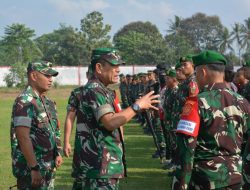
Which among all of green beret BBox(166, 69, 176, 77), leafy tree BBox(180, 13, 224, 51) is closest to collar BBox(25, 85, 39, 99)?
green beret BBox(166, 69, 176, 77)

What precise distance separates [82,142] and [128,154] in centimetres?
712

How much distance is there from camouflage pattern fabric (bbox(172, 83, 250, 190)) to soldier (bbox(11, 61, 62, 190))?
152 cm

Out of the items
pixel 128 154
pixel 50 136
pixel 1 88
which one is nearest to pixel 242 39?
pixel 1 88

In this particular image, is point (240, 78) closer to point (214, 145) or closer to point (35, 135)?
point (35, 135)

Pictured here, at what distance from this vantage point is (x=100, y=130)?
13.2 ft

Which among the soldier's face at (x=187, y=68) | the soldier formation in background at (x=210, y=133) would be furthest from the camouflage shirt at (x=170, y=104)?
the soldier formation in background at (x=210, y=133)

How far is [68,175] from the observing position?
8.77m

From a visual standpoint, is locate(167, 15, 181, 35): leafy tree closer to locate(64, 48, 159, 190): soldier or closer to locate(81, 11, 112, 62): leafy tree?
locate(81, 11, 112, 62): leafy tree

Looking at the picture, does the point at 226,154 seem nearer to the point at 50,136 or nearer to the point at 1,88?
the point at 50,136

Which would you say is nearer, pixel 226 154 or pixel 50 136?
pixel 226 154

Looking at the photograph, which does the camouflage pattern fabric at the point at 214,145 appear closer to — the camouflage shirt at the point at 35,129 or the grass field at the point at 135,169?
the camouflage shirt at the point at 35,129

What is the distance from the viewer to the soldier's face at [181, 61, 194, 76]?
726 centimetres

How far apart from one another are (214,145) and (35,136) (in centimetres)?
185

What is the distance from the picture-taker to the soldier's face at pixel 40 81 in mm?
4859
